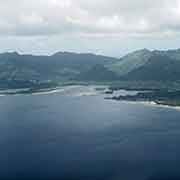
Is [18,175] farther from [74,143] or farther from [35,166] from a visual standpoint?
[74,143]

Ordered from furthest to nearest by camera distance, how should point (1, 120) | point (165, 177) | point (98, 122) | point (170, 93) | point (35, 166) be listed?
point (170, 93)
point (1, 120)
point (98, 122)
point (35, 166)
point (165, 177)

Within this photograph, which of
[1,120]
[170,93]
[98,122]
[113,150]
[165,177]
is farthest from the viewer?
[170,93]

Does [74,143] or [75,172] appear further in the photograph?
[74,143]

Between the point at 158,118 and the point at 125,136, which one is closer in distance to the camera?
the point at 125,136

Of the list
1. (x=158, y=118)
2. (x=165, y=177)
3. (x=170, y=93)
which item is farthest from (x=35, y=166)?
(x=170, y=93)

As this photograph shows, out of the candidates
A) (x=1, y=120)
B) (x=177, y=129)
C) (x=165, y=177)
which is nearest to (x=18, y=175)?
(x=165, y=177)

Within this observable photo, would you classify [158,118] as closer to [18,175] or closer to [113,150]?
[113,150]
